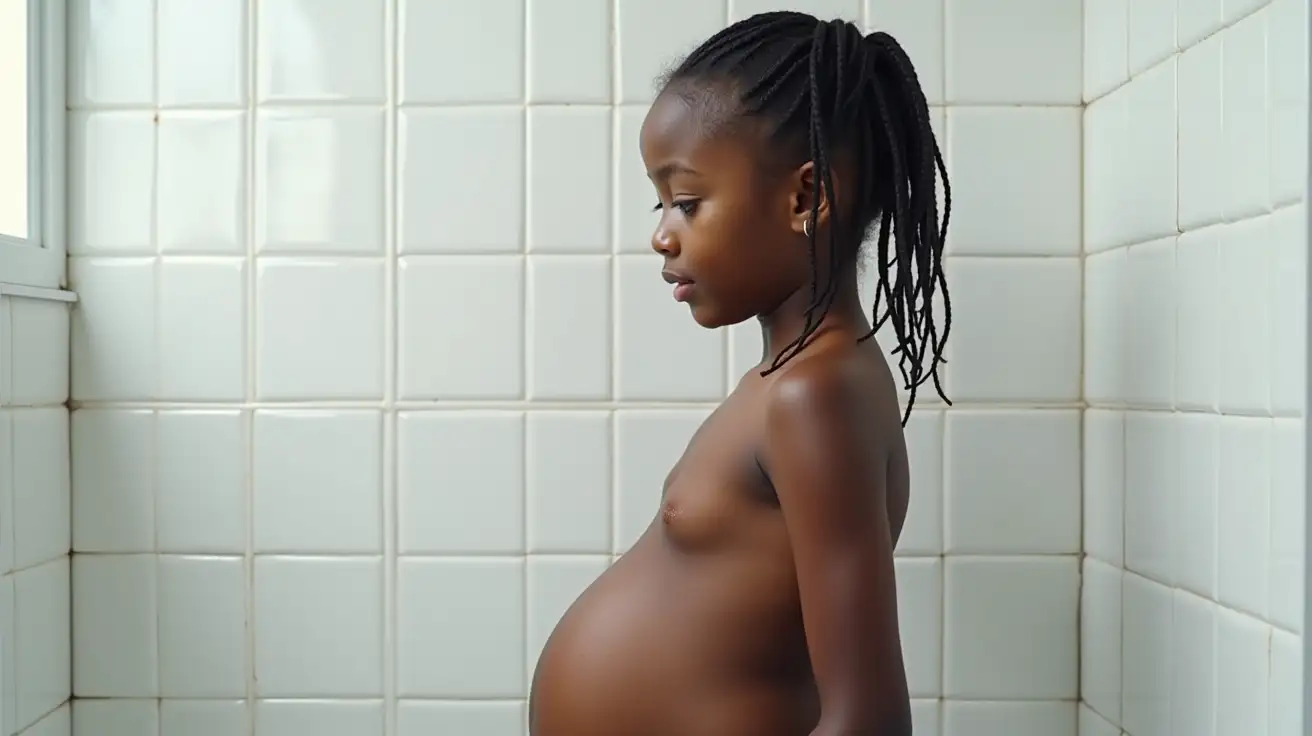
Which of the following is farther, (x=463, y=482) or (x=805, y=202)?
(x=463, y=482)

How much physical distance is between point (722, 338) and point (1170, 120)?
1.60 feet

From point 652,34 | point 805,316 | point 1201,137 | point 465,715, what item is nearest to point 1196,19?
point 1201,137

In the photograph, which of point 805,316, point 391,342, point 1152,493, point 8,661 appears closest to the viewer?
point 805,316

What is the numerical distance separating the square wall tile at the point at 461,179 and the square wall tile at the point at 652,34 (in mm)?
129

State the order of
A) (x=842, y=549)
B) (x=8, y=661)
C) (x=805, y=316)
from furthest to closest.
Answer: (x=8, y=661) < (x=805, y=316) < (x=842, y=549)

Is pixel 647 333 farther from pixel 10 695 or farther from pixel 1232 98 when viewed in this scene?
pixel 10 695

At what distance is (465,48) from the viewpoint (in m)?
1.29

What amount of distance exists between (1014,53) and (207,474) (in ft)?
3.27

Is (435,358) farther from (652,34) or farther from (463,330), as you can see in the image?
(652,34)

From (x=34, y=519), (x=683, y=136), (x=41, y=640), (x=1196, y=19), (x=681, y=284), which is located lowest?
(x=41, y=640)

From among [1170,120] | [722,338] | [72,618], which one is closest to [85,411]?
[72,618]

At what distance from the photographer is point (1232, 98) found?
2.93 ft

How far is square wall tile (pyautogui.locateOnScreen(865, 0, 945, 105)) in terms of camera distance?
1.27m

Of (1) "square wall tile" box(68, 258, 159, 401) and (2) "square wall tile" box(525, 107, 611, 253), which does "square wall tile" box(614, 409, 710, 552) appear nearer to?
(2) "square wall tile" box(525, 107, 611, 253)
